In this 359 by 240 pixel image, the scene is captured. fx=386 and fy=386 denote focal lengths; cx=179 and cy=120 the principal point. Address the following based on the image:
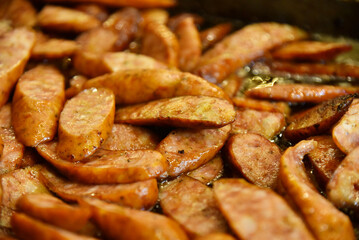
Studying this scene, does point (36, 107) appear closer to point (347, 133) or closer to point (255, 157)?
point (255, 157)

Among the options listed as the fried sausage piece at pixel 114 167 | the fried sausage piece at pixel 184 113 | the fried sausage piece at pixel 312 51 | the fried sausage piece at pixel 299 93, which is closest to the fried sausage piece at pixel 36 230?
the fried sausage piece at pixel 114 167

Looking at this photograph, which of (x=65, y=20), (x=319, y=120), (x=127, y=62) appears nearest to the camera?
(x=319, y=120)

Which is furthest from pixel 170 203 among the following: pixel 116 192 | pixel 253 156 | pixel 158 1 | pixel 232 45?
pixel 158 1

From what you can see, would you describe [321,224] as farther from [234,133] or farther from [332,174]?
[234,133]

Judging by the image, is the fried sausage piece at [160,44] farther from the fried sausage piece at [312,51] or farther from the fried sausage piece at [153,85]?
the fried sausage piece at [312,51]

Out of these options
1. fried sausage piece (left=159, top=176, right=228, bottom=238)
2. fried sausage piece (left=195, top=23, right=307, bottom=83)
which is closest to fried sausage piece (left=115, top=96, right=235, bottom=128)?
fried sausage piece (left=159, top=176, right=228, bottom=238)

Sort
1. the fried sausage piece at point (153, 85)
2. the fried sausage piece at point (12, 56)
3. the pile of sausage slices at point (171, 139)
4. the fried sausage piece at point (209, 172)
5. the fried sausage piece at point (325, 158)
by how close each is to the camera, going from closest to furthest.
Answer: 1. the pile of sausage slices at point (171, 139)
2. the fried sausage piece at point (325, 158)
3. the fried sausage piece at point (209, 172)
4. the fried sausage piece at point (153, 85)
5. the fried sausage piece at point (12, 56)

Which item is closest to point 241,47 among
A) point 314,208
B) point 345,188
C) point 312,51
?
point 312,51
